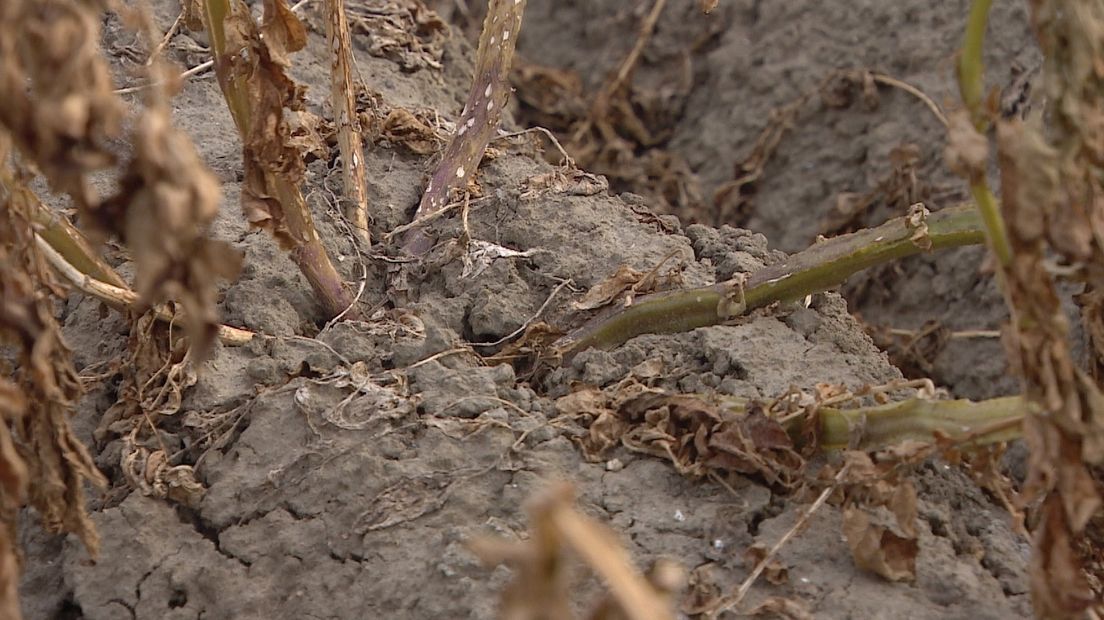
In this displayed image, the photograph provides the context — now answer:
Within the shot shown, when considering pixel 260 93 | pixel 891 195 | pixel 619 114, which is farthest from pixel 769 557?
pixel 619 114

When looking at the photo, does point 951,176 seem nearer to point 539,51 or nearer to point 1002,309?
point 1002,309

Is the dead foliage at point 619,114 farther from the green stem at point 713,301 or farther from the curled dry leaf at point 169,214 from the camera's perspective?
the curled dry leaf at point 169,214

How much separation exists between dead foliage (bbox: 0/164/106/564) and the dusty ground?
0.69ft

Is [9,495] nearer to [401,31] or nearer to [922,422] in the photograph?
[922,422]

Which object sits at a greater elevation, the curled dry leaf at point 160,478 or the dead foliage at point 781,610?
the dead foliage at point 781,610

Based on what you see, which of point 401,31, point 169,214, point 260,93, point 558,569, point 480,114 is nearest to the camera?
point 558,569

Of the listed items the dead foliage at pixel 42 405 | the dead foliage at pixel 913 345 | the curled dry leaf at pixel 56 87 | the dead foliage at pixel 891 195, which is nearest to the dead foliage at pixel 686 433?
the dead foliage at pixel 42 405

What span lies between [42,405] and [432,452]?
58 centimetres

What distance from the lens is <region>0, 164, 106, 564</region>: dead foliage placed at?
1.52 metres

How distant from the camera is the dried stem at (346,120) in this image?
7.41 ft

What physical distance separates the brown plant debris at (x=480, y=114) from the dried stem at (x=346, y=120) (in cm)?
11

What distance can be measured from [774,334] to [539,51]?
2.14 metres

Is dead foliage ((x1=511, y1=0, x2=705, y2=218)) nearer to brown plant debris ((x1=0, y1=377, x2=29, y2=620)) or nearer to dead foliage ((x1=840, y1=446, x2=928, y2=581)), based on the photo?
dead foliage ((x1=840, y1=446, x2=928, y2=581))

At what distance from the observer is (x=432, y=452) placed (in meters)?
1.93
